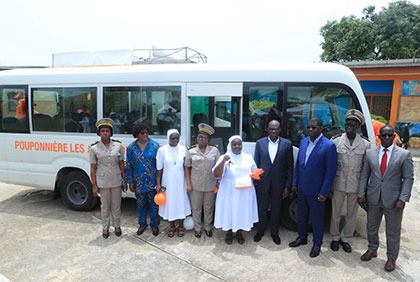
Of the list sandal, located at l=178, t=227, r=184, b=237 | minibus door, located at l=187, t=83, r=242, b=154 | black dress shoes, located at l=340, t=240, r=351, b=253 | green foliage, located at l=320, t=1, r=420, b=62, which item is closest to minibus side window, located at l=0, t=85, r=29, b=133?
minibus door, located at l=187, t=83, r=242, b=154

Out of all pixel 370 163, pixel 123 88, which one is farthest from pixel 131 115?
pixel 370 163

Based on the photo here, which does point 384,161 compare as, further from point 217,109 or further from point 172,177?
point 172,177

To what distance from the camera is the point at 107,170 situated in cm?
Answer: 424

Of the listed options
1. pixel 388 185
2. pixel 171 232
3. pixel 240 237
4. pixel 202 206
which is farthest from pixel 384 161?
pixel 171 232

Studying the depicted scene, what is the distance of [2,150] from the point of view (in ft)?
18.2

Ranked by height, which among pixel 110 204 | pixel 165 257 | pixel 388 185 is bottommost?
pixel 165 257

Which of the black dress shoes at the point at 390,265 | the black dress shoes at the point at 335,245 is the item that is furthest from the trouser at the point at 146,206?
the black dress shoes at the point at 390,265

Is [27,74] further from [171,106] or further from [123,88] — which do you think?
[171,106]

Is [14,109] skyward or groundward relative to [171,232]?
skyward

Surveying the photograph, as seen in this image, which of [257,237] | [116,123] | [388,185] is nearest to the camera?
[388,185]

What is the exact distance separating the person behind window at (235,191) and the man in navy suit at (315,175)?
0.62m

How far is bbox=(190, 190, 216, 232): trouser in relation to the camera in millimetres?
4328

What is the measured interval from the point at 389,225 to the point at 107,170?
366cm

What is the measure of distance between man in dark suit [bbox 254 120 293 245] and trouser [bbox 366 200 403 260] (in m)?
1.06
